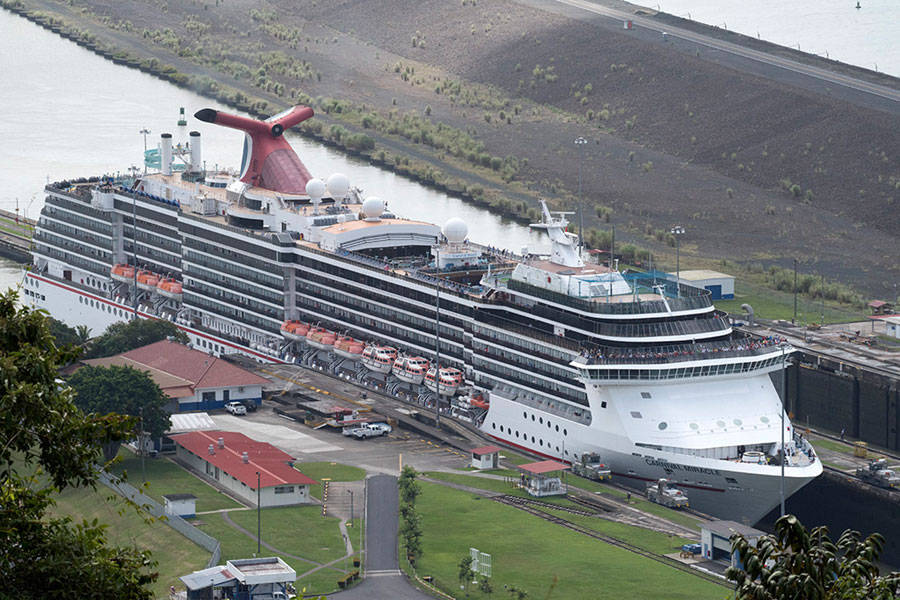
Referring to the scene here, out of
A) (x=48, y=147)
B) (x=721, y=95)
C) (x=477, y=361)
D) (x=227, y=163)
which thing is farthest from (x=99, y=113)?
(x=477, y=361)

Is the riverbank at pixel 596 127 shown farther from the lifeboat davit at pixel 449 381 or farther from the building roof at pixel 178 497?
the building roof at pixel 178 497

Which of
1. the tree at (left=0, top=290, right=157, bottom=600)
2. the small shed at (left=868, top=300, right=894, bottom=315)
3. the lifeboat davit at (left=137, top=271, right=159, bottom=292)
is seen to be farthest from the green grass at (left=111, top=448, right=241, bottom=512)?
the small shed at (left=868, top=300, right=894, bottom=315)

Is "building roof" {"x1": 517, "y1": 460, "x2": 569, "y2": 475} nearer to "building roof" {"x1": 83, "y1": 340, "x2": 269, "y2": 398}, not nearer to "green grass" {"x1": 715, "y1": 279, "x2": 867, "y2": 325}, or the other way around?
"building roof" {"x1": 83, "y1": 340, "x2": 269, "y2": 398}

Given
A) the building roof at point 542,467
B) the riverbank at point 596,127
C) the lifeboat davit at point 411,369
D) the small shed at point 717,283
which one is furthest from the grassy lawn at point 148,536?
the riverbank at point 596,127

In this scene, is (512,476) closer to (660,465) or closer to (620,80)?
(660,465)

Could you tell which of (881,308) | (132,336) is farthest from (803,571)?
(881,308)

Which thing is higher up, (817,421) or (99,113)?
(99,113)
